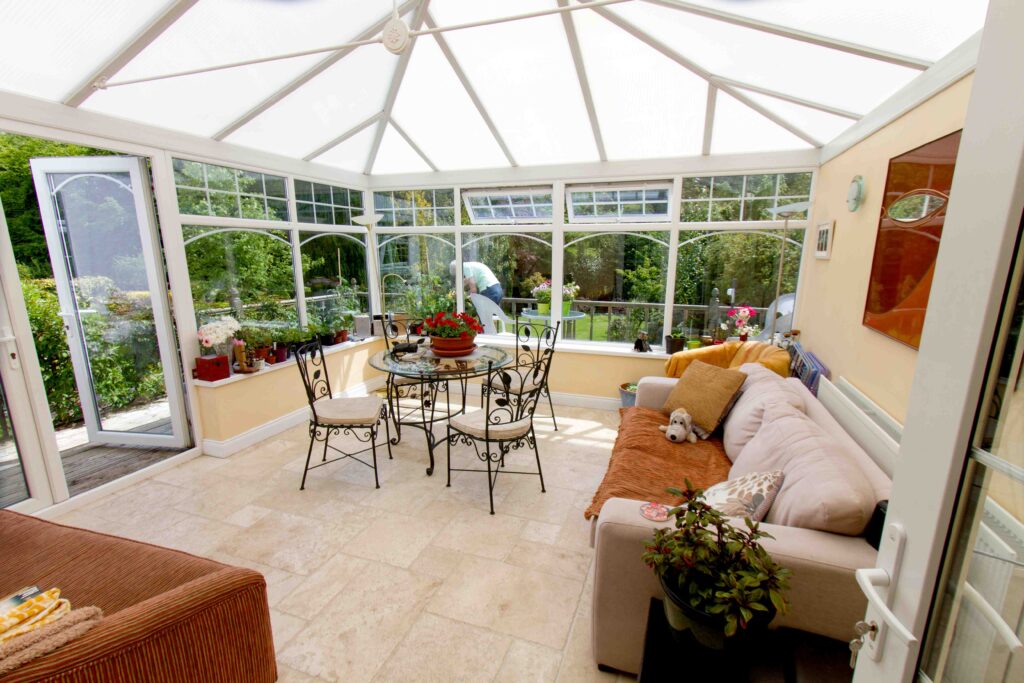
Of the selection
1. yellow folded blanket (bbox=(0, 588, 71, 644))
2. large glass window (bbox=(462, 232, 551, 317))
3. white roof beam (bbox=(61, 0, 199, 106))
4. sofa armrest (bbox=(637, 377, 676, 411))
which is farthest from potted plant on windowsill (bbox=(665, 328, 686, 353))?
yellow folded blanket (bbox=(0, 588, 71, 644))

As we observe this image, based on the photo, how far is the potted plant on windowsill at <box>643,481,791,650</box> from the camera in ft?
3.82

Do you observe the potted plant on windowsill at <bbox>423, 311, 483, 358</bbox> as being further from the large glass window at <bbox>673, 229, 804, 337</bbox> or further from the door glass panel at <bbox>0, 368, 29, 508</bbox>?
the door glass panel at <bbox>0, 368, 29, 508</bbox>

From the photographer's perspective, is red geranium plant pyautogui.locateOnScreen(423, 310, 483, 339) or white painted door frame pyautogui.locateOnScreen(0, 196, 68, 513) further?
red geranium plant pyautogui.locateOnScreen(423, 310, 483, 339)

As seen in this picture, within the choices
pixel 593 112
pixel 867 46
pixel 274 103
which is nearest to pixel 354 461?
pixel 274 103

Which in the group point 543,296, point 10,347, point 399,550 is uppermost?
point 543,296

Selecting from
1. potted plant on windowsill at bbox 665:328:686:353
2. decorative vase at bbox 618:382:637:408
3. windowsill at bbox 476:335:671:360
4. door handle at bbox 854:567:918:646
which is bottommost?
decorative vase at bbox 618:382:637:408

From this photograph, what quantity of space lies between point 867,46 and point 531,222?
298 cm

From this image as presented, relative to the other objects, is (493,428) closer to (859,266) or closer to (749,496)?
(749,496)

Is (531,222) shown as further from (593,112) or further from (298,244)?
(298,244)

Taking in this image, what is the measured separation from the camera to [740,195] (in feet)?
13.2

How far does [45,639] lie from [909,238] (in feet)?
10.7

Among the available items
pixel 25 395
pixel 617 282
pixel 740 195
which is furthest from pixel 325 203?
pixel 740 195

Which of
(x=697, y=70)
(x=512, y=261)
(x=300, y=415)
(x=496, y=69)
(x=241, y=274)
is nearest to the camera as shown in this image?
(x=697, y=70)

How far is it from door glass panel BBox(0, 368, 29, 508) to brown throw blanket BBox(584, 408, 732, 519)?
3.31 metres
